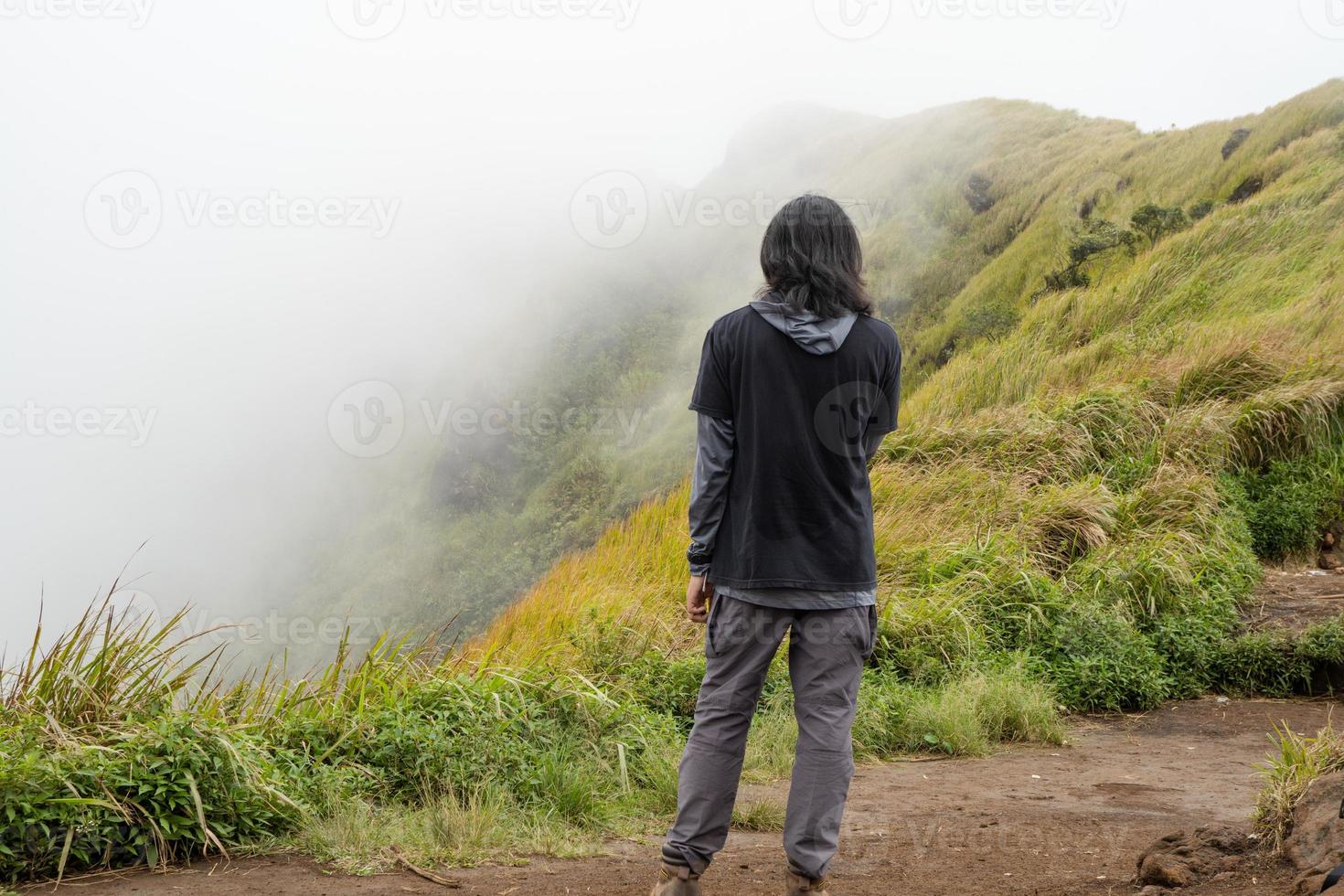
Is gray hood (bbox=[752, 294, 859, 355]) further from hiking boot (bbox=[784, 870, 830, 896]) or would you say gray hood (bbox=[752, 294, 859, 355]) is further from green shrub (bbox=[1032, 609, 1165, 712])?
green shrub (bbox=[1032, 609, 1165, 712])

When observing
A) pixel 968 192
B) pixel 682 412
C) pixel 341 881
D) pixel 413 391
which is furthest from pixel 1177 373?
pixel 413 391

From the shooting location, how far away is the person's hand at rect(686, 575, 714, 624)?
3021 mm

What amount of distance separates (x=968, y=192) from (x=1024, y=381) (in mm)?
13216

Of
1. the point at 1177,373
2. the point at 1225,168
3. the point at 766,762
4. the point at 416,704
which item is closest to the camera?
the point at 416,704

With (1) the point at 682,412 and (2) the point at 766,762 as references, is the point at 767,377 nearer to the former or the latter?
(2) the point at 766,762

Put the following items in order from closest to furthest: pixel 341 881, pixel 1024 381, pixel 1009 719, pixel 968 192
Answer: pixel 341 881, pixel 1009 719, pixel 1024 381, pixel 968 192

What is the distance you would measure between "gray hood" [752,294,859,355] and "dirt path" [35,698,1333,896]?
186 centimetres

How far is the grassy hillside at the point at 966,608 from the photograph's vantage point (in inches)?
146

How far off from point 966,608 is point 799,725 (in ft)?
14.3

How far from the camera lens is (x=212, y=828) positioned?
3590 millimetres

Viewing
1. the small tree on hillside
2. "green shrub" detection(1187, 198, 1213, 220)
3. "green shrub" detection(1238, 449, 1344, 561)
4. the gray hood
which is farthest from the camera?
"green shrub" detection(1187, 198, 1213, 220)

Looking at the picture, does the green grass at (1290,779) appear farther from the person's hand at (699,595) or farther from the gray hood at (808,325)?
the gray hood at (808,325)

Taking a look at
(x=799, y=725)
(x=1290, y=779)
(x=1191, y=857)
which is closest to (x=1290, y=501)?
(x=1290, y=779)

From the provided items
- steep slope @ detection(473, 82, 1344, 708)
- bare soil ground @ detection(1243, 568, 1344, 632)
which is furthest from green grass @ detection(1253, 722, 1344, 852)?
bare soil ground @ detection(1243, 568, 1344, 632)
